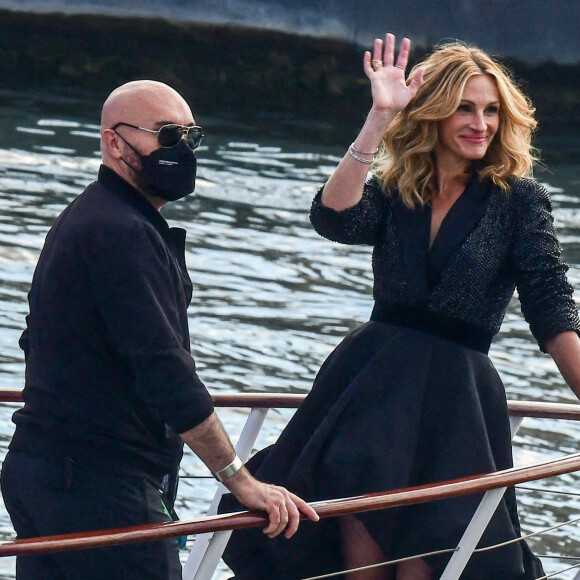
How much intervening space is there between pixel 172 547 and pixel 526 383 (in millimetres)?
9569

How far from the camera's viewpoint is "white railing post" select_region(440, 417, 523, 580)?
339cm

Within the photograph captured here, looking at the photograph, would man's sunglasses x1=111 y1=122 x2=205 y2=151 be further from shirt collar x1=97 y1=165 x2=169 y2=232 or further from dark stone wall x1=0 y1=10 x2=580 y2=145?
dark stone wall x1=0 y1=10 x2=580 y2=145

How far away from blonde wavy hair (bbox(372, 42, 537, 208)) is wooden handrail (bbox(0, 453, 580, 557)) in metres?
0.83

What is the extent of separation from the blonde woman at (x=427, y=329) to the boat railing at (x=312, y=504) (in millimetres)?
182

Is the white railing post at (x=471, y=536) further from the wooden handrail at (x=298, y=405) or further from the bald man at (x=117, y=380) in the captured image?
the wooden handrail at (x=298, y=405)

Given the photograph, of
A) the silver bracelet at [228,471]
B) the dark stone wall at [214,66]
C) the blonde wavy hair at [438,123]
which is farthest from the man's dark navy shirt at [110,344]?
the dark stone wall at [214,66]

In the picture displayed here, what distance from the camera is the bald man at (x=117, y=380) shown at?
3.02 m

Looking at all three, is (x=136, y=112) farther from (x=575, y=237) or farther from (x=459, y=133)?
(x=575, y=237)

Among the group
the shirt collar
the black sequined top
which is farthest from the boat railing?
the shirt collar

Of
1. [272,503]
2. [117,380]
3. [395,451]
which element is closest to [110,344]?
[117,380]

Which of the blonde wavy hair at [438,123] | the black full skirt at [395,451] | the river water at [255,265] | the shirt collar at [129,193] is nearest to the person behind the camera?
the shirt collar at [129,193]

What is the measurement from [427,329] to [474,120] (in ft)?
1.90

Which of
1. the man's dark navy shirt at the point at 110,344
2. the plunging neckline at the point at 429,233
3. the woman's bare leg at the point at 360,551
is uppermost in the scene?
the plunging neckline at the point at 429,233

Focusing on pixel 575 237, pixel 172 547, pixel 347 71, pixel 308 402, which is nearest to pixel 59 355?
pixel 172 547
